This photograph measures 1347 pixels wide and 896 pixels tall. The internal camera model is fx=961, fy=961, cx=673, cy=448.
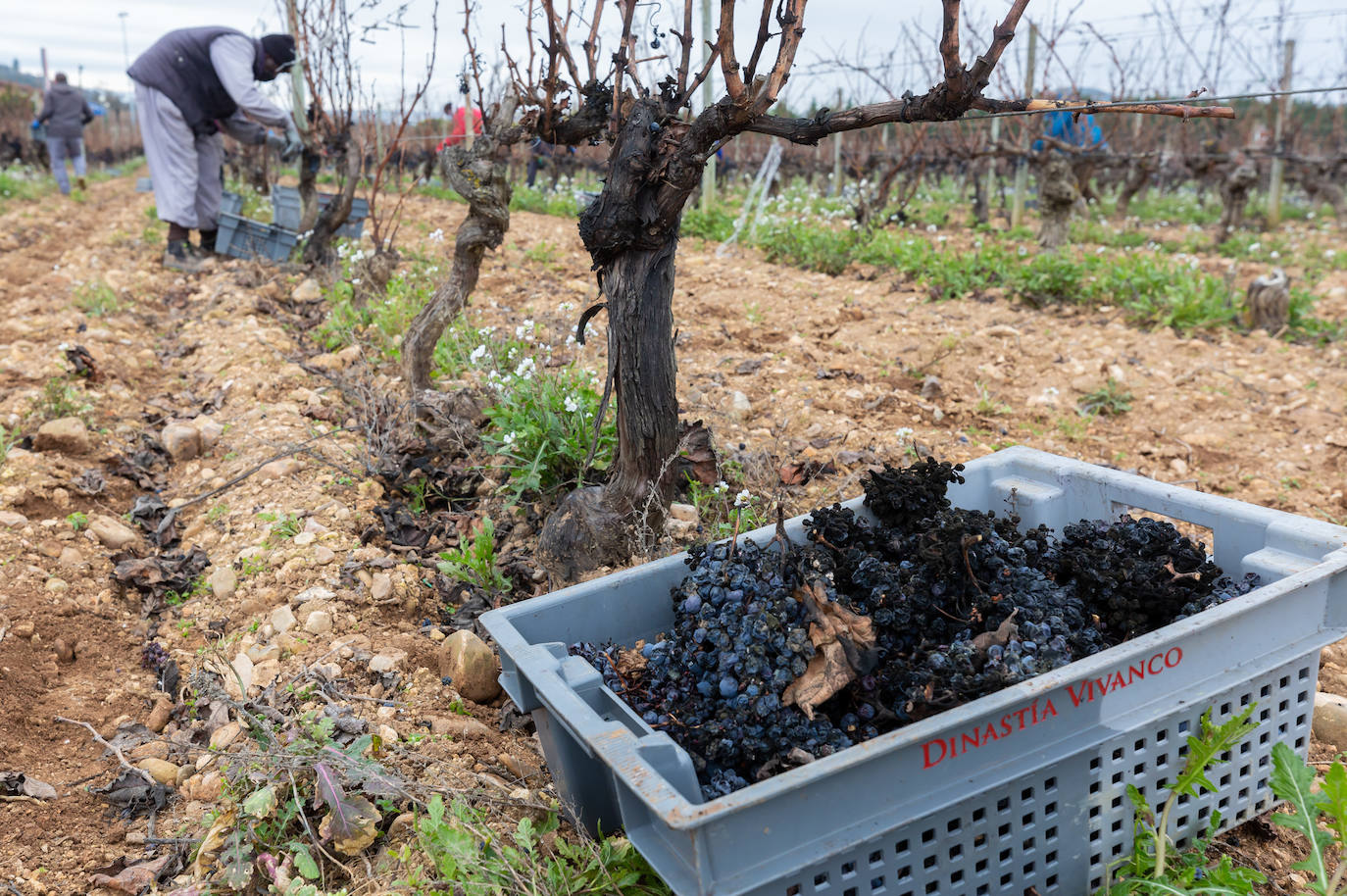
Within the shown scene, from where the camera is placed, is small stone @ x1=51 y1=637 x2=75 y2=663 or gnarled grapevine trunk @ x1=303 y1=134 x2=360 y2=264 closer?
small stone @ x1=51 y1=637 x2=75 y2=663

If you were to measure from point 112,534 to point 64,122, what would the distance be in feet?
45.4

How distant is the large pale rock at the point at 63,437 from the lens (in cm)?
356

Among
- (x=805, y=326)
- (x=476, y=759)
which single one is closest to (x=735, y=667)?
(x=476, y=759)

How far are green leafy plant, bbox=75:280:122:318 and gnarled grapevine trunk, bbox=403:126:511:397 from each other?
9.22 ft

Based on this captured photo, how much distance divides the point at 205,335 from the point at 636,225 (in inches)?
152

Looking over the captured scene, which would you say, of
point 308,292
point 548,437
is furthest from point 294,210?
point 548,437

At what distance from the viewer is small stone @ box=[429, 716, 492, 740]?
206 centimetres

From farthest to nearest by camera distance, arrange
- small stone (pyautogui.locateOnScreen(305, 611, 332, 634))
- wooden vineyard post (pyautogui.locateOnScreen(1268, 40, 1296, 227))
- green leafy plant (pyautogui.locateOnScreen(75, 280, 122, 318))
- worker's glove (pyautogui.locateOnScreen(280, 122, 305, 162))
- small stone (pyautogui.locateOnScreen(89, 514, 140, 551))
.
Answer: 1. wooden vineyard post (pyautogui.locateOnScreen(1268, 40, 1296, 227))
2. worker's glove (pyautogui.locateOnScreen(280, 122, 305, 162))
3. green leafy plant (pyautogui.locateOnScreen(75, 280, 122, 318))
4. small stone (pyautogui.locateOnScreen(89, 514, 140, 551))
5. small stone (pyautogui.locateOnScreen(305, 611, 332, 634))

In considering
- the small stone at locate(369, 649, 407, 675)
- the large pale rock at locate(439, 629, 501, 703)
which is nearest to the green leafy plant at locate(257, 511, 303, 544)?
the small stone at locate(369, 649, 407, 675)

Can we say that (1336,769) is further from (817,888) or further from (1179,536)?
(817,888)

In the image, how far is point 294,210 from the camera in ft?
25.5

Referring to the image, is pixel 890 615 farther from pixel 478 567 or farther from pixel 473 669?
pixel 478 567

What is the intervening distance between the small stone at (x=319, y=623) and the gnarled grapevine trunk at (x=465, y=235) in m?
1.53

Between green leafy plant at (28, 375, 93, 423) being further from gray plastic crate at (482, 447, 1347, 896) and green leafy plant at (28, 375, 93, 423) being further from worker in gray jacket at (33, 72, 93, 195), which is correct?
worker in gray jacket at (33, 72, 93, 195)
